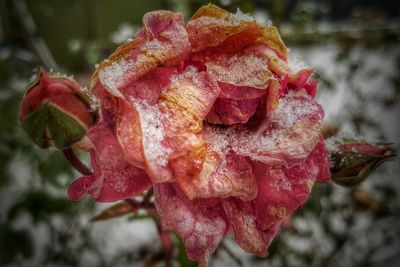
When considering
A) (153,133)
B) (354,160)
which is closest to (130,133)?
(153,133)

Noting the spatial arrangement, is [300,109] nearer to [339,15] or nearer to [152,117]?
[152,117]

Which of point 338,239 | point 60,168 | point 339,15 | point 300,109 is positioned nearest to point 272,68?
point 300,109

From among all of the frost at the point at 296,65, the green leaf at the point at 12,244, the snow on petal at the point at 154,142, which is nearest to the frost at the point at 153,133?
the snow on petal at the point at 154,142

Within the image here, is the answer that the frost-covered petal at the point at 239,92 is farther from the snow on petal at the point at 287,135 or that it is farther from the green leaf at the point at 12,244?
the green leaf at the point at 12,244

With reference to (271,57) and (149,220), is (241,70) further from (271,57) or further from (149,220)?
(149,220)

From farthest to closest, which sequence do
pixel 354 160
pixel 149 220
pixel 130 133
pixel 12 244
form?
pixel 149 220 → pixel 12 244 → pixel 354 160 → pixel 130 133

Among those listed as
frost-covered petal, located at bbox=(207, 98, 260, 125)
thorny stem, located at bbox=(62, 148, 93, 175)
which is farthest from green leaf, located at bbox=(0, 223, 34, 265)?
frost-covered petal, located at bbox=(207, 98, 260, 125)
